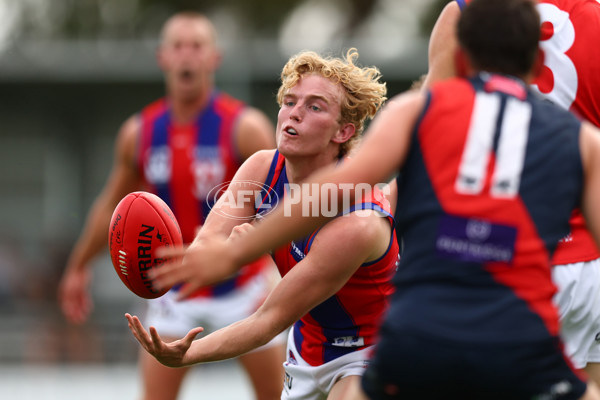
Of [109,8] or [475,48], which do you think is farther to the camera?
[109,8]

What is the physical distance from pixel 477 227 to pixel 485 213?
0.14 feet

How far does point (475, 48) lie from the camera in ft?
8.17

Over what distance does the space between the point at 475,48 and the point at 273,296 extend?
1.30 meters

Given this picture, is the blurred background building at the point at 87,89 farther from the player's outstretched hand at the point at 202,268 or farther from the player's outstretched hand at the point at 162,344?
the player's outstretched hand at the point at 202,268

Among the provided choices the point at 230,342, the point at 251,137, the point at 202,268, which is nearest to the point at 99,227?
the point at 251,137

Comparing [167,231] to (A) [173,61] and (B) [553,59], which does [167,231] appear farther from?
(A) [173,61]

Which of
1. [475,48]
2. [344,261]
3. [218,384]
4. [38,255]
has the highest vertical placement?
[475,48]

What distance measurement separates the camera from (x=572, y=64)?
3.34 m

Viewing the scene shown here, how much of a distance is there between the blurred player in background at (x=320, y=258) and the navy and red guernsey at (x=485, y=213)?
898 mm

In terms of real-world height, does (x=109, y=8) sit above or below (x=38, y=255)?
above

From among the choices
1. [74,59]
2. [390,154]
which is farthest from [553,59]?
[74,59]

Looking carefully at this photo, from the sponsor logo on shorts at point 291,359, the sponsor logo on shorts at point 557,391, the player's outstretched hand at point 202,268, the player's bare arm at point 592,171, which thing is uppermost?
the player's bare arm at point 592,171

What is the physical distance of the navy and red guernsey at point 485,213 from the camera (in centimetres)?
232

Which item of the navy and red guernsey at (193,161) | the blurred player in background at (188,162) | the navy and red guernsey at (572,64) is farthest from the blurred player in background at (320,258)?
the navy and red guernsey at (193,161)
